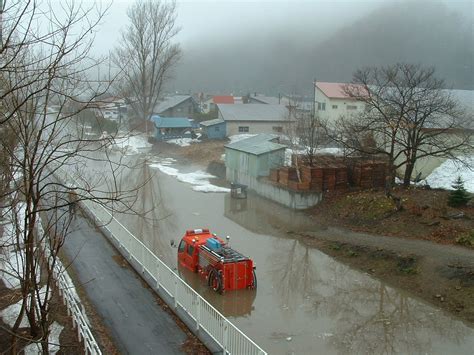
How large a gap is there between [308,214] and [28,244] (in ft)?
56.8

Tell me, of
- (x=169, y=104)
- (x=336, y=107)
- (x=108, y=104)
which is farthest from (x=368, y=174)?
(x=169, y=104)

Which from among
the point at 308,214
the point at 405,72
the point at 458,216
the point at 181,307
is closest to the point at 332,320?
the point at 181,307

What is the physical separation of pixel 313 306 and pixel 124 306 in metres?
5.10

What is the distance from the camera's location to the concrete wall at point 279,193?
76.8 ft

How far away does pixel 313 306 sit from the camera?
43.9ft

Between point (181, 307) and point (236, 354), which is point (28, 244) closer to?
point (236, 354)

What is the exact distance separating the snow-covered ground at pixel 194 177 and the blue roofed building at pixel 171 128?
11.0 meters

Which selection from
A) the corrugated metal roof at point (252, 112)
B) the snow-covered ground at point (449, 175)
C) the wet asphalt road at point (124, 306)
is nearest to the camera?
the wet asphalt road at point (124, 306)

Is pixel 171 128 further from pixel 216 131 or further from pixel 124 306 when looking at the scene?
pixel 124 306

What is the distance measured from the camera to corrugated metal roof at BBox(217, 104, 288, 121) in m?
50.5

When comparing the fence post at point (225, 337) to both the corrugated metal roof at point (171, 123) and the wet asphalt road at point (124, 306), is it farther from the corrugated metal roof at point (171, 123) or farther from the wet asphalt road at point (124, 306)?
the corrugated metal roof at point (171, 123)

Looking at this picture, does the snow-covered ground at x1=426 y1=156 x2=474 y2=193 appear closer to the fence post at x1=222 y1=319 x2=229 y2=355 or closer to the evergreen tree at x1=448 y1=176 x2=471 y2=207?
the evergreen tree at x1=448 y1=176 x2=471 y2=207

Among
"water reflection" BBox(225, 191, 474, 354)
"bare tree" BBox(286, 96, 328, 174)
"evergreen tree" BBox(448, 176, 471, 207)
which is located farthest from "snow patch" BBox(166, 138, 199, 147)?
"evergreen tree" BBox(448, 176, 471, 207)

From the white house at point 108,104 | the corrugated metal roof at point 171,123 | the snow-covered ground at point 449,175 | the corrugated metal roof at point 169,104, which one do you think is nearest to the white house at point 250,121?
the corrugated metal roof at point 171,123
